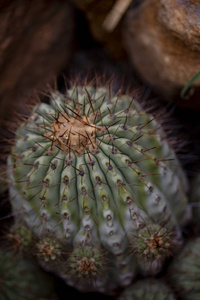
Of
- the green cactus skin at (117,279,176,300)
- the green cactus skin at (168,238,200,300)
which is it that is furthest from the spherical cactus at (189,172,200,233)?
the green cactus skin at (117,279,176,300)

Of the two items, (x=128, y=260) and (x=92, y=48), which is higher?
(x=92, y=48)

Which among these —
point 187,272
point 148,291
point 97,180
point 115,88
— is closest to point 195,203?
point 187,272

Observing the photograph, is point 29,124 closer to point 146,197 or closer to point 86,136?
point 86,136

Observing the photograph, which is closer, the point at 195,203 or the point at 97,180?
the point at 97,180

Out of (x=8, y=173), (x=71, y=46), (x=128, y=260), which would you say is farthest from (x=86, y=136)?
(x=71, y=46)

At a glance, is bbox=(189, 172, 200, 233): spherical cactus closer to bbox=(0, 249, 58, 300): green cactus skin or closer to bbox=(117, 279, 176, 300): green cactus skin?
bbox=(117, 279, 176, 300): green cactus skin

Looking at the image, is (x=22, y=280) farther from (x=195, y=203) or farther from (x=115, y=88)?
(x=115, y=88)

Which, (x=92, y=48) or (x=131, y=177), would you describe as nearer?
(x=131, y=177)
